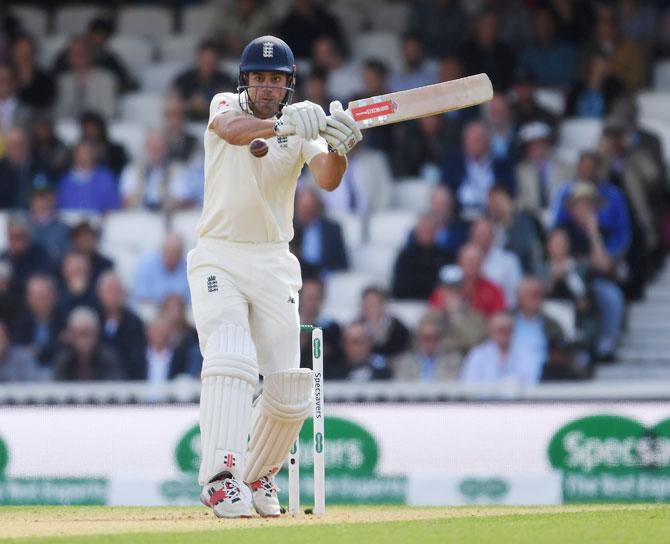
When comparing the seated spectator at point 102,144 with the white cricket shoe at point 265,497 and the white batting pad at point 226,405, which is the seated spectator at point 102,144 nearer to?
the white cricket shoe at point 265,497

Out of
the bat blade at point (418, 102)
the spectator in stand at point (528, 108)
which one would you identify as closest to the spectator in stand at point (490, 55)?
the spectator in stand at point (528, 108)

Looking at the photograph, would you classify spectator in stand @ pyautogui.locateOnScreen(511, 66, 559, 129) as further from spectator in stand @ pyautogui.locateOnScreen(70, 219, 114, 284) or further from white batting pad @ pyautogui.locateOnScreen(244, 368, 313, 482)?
white batting pad @ pyautogui.locateOnScreen(244, 368, 313, 482)

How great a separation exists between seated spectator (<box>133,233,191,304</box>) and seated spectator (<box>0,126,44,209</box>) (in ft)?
5.54

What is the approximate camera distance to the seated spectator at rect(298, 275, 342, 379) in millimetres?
11531

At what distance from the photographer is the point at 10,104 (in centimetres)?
1445

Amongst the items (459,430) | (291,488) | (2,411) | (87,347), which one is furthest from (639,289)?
(291,488)

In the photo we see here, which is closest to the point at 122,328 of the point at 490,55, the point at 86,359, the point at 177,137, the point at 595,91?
the point at 86,359

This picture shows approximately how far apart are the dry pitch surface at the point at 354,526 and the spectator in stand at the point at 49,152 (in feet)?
19.7

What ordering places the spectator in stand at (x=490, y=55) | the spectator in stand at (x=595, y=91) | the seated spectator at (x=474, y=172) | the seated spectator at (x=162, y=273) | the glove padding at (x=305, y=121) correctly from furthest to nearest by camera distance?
the spectator in stand at (x=490, y=55), the spectator in stand at (x=595, y=91), the seated spectator at (x=474, y=172), the seated spectator at (x=162, y=273), the glove padding at (x=305, y=121)

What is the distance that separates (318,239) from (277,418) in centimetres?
529

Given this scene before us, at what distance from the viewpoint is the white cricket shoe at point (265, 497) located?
7441 millimetres

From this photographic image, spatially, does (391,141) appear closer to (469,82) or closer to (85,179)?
(85,179)

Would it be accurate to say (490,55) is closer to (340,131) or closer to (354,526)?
(340,131)

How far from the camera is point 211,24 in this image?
15.5m
